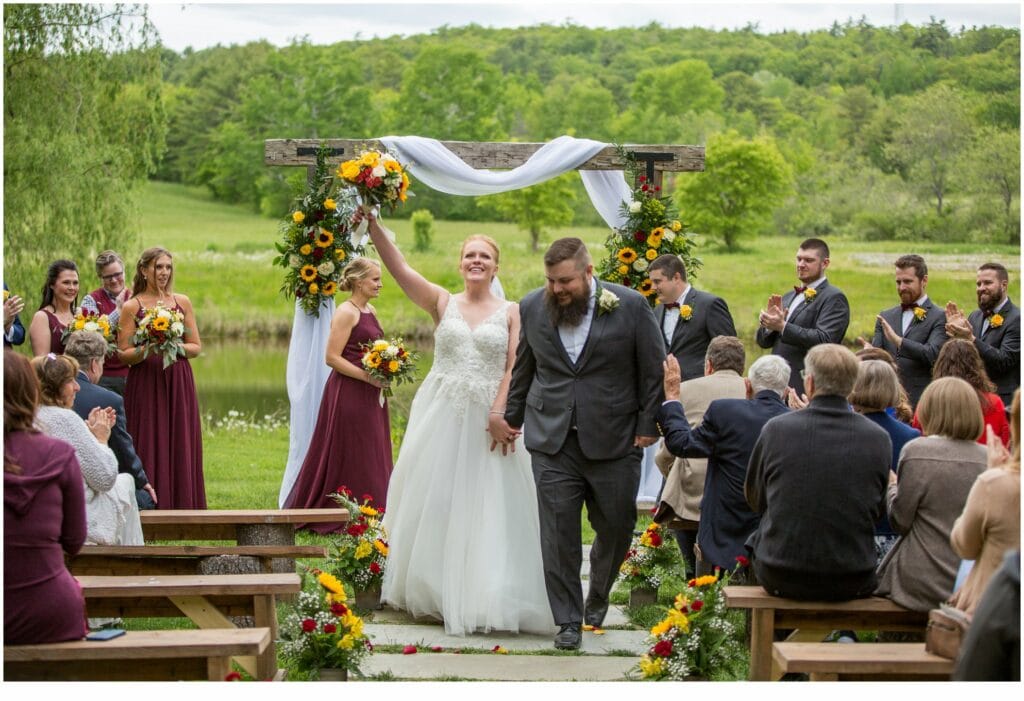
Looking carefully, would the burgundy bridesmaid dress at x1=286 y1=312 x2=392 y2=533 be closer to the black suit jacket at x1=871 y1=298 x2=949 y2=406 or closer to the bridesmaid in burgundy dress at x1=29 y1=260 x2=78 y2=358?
the bridesmaid in burgundy dress at x1=29 y1=260 x2=78 y2=358

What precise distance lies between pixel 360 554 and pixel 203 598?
135cm

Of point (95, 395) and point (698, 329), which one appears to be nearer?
point (95, 395)

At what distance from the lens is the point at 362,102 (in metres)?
59.7

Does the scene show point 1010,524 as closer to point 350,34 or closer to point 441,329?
point 441,329

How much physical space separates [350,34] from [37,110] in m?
58.4

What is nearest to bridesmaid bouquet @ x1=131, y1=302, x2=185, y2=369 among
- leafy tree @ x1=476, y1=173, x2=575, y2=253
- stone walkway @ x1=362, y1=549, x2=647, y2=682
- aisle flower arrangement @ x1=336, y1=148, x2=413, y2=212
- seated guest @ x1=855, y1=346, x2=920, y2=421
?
aisle flower arrangement @ x1=336, y1=148, x2=413, y2=212

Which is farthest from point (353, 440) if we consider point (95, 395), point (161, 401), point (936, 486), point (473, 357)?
point (936, 486)

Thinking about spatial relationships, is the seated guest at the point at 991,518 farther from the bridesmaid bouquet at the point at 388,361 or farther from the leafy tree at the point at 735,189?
the leafy tree at the point at 735,189

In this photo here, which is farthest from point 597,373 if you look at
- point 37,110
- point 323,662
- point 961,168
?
point 961,168

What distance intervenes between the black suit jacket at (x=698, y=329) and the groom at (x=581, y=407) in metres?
2.39

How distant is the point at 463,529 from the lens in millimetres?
6504

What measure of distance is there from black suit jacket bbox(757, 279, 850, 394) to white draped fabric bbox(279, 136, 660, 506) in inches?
66.0

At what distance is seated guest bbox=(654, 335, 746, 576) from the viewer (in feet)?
21.2

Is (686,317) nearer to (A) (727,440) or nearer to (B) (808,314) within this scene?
(B) (808,314)
